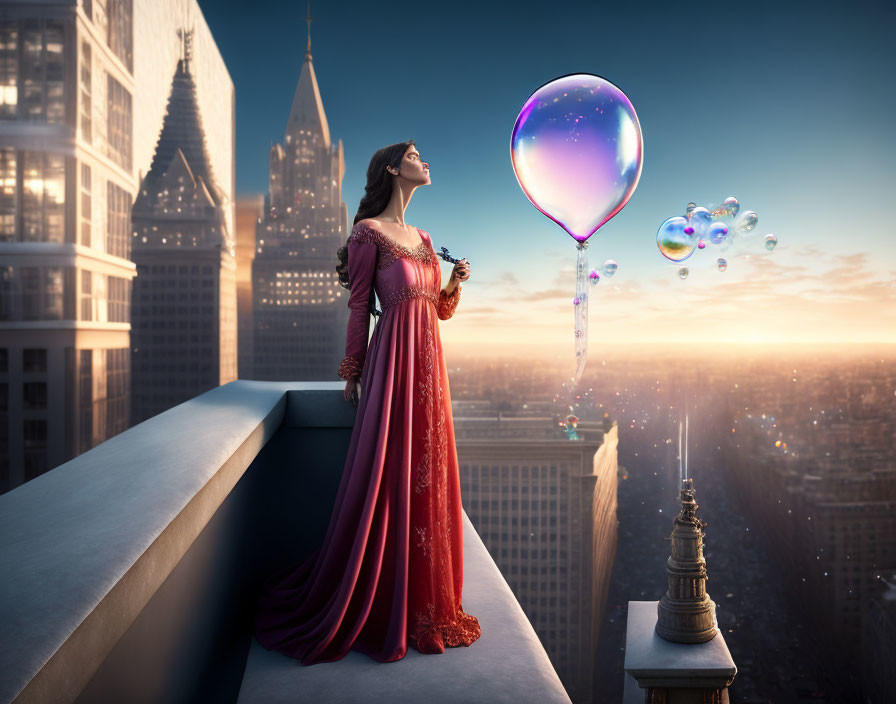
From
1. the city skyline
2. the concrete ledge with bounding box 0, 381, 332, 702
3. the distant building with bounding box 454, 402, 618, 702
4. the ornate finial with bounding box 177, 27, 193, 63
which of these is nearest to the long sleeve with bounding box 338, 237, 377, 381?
the concrete ledge with bounding box 0, 381, 332, 702

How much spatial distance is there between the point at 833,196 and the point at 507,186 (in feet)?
20.2

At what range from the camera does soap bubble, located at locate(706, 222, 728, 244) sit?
4289mm

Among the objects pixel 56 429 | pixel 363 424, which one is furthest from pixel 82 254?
pixel 363 424

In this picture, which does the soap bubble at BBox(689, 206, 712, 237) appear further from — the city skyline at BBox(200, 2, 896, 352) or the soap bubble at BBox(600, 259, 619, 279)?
the city skyline at BBox(200, 2, 896, 352)

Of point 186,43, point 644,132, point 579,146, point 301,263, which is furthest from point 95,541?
point 644,132

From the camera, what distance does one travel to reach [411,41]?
20.4 ft

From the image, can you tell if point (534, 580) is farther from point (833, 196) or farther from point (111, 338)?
point (111, 338)

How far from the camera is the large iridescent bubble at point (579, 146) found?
2.12 metres

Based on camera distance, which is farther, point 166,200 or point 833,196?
point 833,196

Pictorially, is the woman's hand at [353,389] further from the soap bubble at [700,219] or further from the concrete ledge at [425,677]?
the soap bubble at [700,219]

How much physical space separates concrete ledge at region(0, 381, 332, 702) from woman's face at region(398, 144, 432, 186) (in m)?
0.69

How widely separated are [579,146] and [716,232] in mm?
2697

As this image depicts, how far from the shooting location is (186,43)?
5.04 meters

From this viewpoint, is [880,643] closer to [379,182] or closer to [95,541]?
[379,182]
